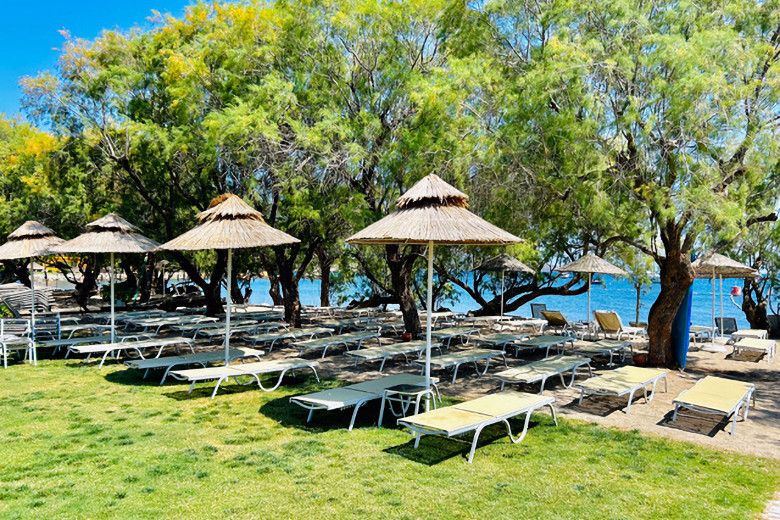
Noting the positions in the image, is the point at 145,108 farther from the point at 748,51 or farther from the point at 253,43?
the point at 748,51

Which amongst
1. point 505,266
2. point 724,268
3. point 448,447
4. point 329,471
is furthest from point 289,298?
point 724,268

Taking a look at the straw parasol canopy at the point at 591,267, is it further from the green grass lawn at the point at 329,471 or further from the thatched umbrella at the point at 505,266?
the green grass lawn at the point at 329,471

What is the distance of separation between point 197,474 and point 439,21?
1031 cm

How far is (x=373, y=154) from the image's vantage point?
39.5 ft

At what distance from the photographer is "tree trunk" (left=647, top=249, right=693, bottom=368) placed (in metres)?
10.3

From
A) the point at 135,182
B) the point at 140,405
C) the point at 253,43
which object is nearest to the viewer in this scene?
the point at 140,405

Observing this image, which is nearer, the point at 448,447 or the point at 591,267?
the point at 448,447

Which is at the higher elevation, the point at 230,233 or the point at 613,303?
the point at 230,233

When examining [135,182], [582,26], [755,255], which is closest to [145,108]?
[135,182]

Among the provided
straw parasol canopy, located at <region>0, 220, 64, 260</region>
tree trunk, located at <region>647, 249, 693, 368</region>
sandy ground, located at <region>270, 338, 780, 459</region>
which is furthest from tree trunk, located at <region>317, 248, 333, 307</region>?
tree trunk, located at <region>647, 249, 693, 368</region>

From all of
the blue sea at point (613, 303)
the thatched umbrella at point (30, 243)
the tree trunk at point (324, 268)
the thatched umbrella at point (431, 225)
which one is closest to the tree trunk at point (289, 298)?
the tree trunk at point (324, 268)

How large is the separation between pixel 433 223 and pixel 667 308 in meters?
6.12

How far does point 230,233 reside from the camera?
9133mm

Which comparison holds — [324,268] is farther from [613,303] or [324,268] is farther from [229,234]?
[613,303]
